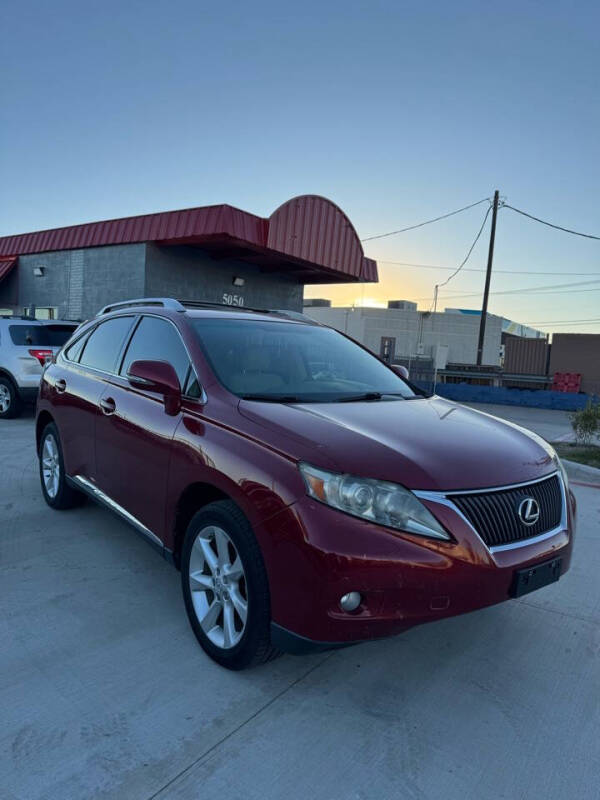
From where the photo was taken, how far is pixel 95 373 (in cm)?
414

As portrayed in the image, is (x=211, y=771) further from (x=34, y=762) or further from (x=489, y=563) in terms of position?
(x=489, y=563)

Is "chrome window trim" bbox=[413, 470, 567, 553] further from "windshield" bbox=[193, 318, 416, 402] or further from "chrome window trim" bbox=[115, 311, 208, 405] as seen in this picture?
"chrome window trim" bbox=[115, 311, 208, 405]

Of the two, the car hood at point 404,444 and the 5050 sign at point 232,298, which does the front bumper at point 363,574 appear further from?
the 5050 sign at point 232,298

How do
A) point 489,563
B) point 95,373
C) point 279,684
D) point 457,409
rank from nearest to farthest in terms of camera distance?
1. point 489,563
2. point 279,684
3. point 457,409
4. point 95,373

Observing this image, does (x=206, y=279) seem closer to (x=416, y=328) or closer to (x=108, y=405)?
(x=108, y=405)

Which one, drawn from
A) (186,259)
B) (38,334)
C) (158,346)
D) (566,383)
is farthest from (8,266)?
(566,383)

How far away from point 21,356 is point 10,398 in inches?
28.8

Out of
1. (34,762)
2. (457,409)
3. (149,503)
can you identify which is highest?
(457,409)

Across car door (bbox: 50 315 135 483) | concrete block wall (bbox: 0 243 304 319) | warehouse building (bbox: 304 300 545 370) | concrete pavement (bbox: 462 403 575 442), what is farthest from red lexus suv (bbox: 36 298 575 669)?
warehouse building (bbox: 304 300 545 370)

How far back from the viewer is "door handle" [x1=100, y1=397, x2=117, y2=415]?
3.65m

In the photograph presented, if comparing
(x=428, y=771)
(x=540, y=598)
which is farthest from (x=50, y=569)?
(x=540, y=598)

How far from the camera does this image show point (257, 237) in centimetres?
1374

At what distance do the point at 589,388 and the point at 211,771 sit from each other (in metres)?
23.2

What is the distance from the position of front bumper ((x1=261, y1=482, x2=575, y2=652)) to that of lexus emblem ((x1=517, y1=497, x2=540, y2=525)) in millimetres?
304
